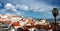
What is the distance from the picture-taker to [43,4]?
2.53m

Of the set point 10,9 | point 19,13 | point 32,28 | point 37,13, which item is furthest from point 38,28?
point 10,9

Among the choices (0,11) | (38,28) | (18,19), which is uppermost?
(0,11)

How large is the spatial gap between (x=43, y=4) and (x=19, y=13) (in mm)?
470

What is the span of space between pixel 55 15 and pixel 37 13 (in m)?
0.33

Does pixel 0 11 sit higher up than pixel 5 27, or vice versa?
pixel 0 11

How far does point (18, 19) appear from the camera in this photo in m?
2.48

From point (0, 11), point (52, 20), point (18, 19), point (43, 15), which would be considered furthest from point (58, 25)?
point (0, 11)

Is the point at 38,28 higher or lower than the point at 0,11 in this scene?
lower

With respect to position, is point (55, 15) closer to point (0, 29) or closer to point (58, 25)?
point (58, 25)

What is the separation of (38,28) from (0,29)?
674 mm

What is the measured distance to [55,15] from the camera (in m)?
2.48

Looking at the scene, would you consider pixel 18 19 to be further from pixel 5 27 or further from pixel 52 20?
pixel 52 20

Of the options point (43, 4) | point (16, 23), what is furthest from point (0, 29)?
point (43, 4)

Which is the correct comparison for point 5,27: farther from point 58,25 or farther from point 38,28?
point 58,25
